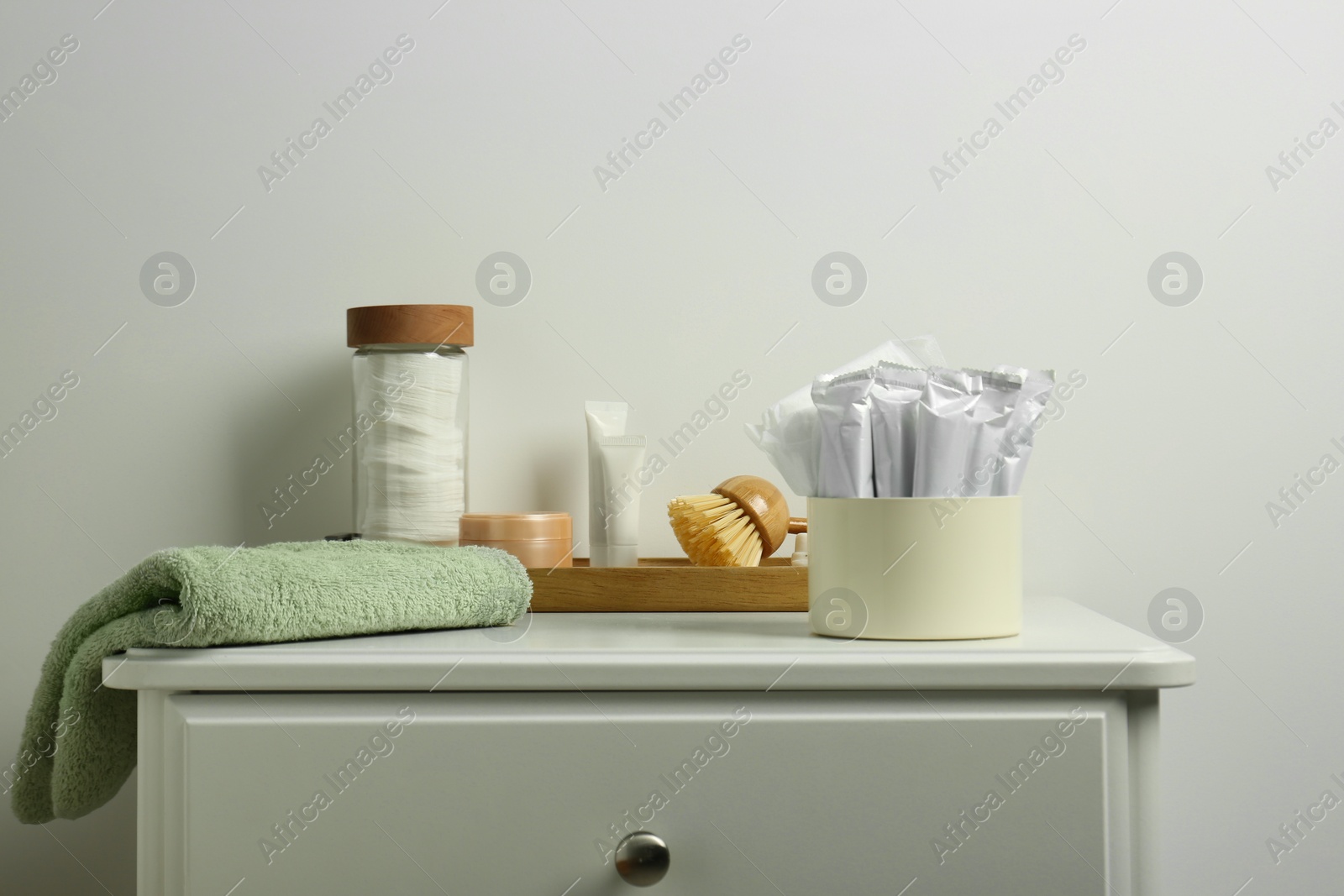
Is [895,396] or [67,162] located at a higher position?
[67,162]

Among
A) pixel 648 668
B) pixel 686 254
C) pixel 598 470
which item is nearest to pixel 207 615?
pixel 648 668

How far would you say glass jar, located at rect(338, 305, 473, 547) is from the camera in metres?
0.77

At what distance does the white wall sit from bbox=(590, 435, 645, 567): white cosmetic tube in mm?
75

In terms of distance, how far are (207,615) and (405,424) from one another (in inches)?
10.5

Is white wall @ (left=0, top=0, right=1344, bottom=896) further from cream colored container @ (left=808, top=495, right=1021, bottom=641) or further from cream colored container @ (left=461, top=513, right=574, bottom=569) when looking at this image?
cream colored container @ (left=808, top=495, right=1021, bottom=641)

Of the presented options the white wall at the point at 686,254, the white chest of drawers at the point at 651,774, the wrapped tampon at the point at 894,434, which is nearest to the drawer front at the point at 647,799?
the white chest of drawers at the point at 651,774

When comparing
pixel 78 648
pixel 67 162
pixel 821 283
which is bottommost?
pixel 78 648

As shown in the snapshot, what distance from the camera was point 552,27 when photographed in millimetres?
897

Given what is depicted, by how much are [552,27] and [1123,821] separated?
0.78m

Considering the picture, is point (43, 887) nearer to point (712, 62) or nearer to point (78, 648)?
point (78, 648)

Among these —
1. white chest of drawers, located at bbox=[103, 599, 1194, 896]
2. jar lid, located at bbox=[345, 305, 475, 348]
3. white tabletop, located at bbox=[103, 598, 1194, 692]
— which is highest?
jar lid, located at bbox=[345, 305, 475, 348]

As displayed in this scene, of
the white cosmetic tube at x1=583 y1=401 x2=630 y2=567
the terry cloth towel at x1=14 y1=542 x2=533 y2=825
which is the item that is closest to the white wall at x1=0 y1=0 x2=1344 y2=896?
the white cosmetic tube at x1=583 y1=401 x2=630 y2=567

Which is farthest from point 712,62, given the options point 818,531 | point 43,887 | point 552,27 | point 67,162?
point 43,887

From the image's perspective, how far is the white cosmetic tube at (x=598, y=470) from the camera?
809mm
